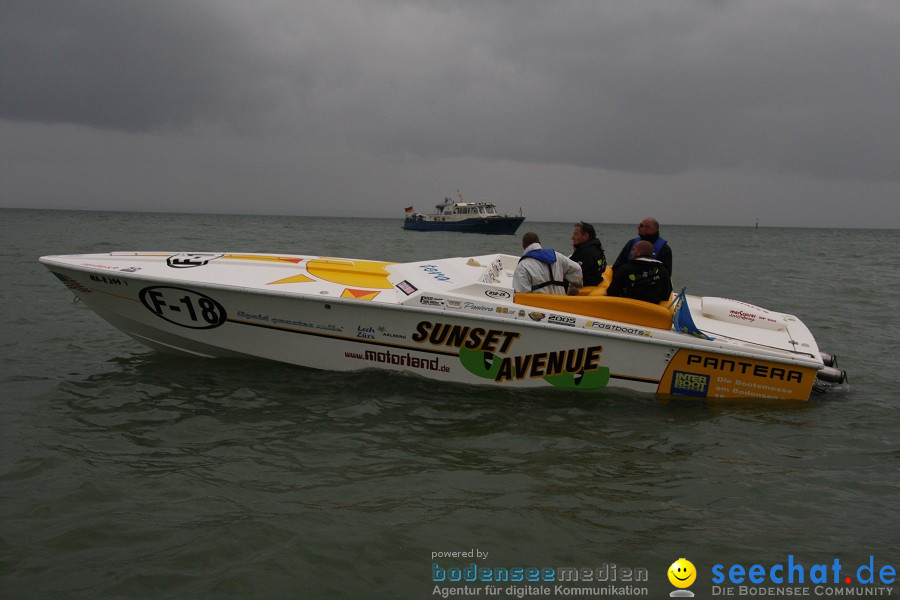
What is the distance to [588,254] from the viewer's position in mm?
6910

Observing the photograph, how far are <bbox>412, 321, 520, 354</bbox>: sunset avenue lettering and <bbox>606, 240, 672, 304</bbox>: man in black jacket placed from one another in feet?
4.10

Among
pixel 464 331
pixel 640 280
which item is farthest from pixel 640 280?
pixel 464 331

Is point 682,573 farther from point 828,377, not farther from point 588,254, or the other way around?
point 588,254

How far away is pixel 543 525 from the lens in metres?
3.90

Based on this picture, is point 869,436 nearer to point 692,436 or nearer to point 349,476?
point 692,436

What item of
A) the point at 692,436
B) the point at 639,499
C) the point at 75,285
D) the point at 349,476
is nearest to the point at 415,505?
the point at 349,476

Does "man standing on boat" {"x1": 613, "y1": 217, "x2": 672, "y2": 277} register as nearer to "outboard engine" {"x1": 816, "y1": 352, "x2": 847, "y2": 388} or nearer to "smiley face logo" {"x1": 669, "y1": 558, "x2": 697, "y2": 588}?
"outboard engine" {"x1": 816, "y1": 352, "x2": 847, "y2": 388}

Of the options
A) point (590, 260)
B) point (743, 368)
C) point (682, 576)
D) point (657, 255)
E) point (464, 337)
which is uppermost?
point (657, 255)

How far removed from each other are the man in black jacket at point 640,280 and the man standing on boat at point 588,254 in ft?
1.84

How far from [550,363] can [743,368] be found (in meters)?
1.92

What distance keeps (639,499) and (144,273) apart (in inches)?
219

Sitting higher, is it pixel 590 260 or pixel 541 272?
pixel 590 260

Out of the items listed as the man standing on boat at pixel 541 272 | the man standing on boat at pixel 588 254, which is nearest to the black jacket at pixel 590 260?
the man standing on boat at pixel 588 254

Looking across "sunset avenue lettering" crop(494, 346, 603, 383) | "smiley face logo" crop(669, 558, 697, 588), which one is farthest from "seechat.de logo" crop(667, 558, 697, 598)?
"sunset avenue lettering" crop(494, 346, 603, 383)
